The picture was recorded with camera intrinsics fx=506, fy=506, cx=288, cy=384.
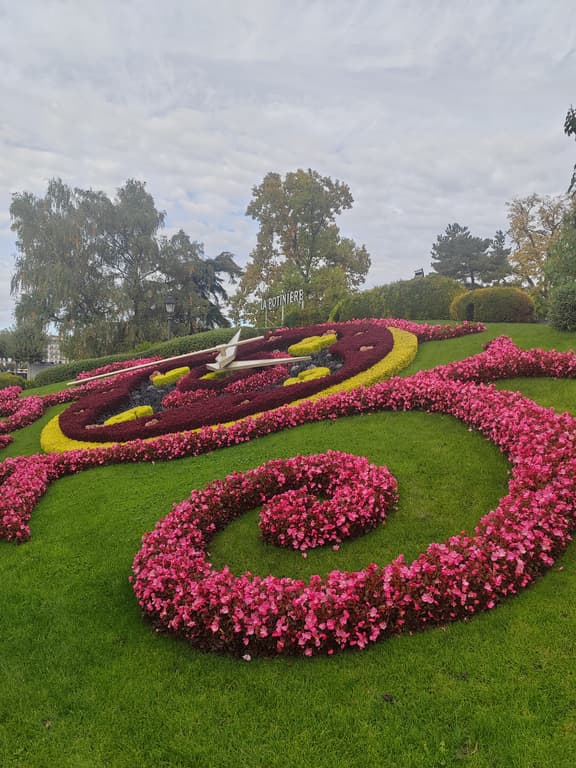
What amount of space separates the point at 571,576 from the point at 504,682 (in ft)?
3.24

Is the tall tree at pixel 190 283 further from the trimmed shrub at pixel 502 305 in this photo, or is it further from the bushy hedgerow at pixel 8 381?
the trimmed shrub at pixel 502 305

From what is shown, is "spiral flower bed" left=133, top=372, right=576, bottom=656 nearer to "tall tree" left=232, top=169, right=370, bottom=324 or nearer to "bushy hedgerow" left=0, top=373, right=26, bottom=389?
"bushy hedgerow" left=0, top=373, right=26, bottom=389

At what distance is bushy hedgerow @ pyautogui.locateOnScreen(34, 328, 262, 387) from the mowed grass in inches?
496

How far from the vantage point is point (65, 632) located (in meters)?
3.31

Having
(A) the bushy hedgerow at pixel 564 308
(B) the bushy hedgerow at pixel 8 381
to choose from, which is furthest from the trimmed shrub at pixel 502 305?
(B) the bushy hedgerow at pixel 8 381

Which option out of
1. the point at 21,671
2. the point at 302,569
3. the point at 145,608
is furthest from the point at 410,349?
the point at 21,671

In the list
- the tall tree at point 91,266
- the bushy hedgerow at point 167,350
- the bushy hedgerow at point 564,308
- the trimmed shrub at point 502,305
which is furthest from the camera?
the tall tree at point 91,266

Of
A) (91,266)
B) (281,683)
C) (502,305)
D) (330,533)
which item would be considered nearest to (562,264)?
(502,305)

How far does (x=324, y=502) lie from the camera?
13.7ft

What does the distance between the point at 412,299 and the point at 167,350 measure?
26.4ft

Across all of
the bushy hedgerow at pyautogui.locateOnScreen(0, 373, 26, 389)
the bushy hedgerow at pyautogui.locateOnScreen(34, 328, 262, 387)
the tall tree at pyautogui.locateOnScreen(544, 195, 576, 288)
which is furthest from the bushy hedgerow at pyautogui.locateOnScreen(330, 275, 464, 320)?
the bushy hedgerow at pyautogui.locateOnScreen(0, 373, 26, 389)

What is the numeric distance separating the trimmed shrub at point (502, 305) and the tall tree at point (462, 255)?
2939 centimetres

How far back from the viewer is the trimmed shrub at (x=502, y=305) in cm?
1275

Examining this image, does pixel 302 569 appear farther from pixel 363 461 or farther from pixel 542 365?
pixel 542 365
